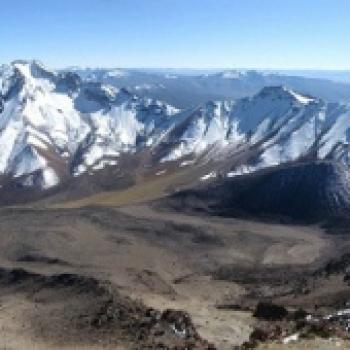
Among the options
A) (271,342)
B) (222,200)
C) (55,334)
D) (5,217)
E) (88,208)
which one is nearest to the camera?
(271,342)

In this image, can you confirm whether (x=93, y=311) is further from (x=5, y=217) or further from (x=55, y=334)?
(x=5, y=217)

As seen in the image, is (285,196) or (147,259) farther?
(285,196)

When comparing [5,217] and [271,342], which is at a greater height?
[271,342]

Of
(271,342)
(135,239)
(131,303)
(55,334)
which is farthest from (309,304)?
(135,239)

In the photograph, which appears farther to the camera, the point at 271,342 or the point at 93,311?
the point at 93,311

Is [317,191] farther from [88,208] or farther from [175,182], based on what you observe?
[175,182]

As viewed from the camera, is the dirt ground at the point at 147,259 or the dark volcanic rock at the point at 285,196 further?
the dark volcanic rock at the point at 285,196

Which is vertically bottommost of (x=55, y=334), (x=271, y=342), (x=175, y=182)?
(x=175, y=182)

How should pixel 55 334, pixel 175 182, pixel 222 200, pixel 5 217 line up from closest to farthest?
pixel 55 334 → pixel 5 217 → pixel 222 200 → pixel 175 182

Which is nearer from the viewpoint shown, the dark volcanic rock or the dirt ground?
the dirt ground

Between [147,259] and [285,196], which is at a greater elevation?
[285,196]
